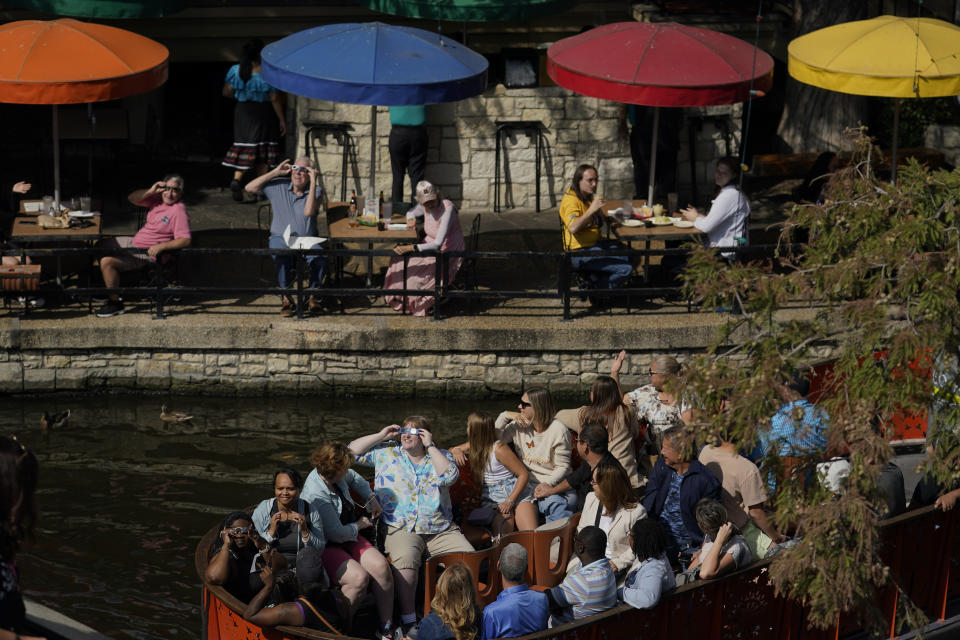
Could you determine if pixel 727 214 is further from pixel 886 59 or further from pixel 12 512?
pixel 12 512

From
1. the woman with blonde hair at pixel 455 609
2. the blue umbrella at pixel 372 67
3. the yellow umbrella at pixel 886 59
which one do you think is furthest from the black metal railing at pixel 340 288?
the woman with blonde hair at pixel 455 609

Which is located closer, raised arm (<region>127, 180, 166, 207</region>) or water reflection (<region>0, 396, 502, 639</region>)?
water reflection (<region>0, 396, 502, 639</region>)

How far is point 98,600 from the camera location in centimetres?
955

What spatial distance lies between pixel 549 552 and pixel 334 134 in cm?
804

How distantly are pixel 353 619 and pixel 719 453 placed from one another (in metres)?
2.46

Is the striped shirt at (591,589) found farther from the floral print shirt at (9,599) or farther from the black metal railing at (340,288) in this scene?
the black metal railing at (340,288)

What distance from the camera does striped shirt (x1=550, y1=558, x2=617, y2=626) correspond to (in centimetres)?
770

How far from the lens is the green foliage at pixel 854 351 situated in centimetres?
→ 668

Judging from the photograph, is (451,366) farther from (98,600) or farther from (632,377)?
(98,600)

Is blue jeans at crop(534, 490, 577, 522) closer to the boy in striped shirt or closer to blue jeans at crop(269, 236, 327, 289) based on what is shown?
the boy in striped shirt

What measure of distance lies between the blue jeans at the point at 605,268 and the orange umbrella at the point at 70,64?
4.24 meters

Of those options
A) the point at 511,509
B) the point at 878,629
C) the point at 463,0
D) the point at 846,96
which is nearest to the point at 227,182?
the point at 463,0

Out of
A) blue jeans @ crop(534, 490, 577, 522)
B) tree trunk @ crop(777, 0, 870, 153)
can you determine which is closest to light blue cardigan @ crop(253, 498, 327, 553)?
blue jeans @ crop(534, 490, 577, 522)

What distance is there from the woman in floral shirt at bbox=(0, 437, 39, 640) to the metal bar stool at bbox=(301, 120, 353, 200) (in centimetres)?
985
